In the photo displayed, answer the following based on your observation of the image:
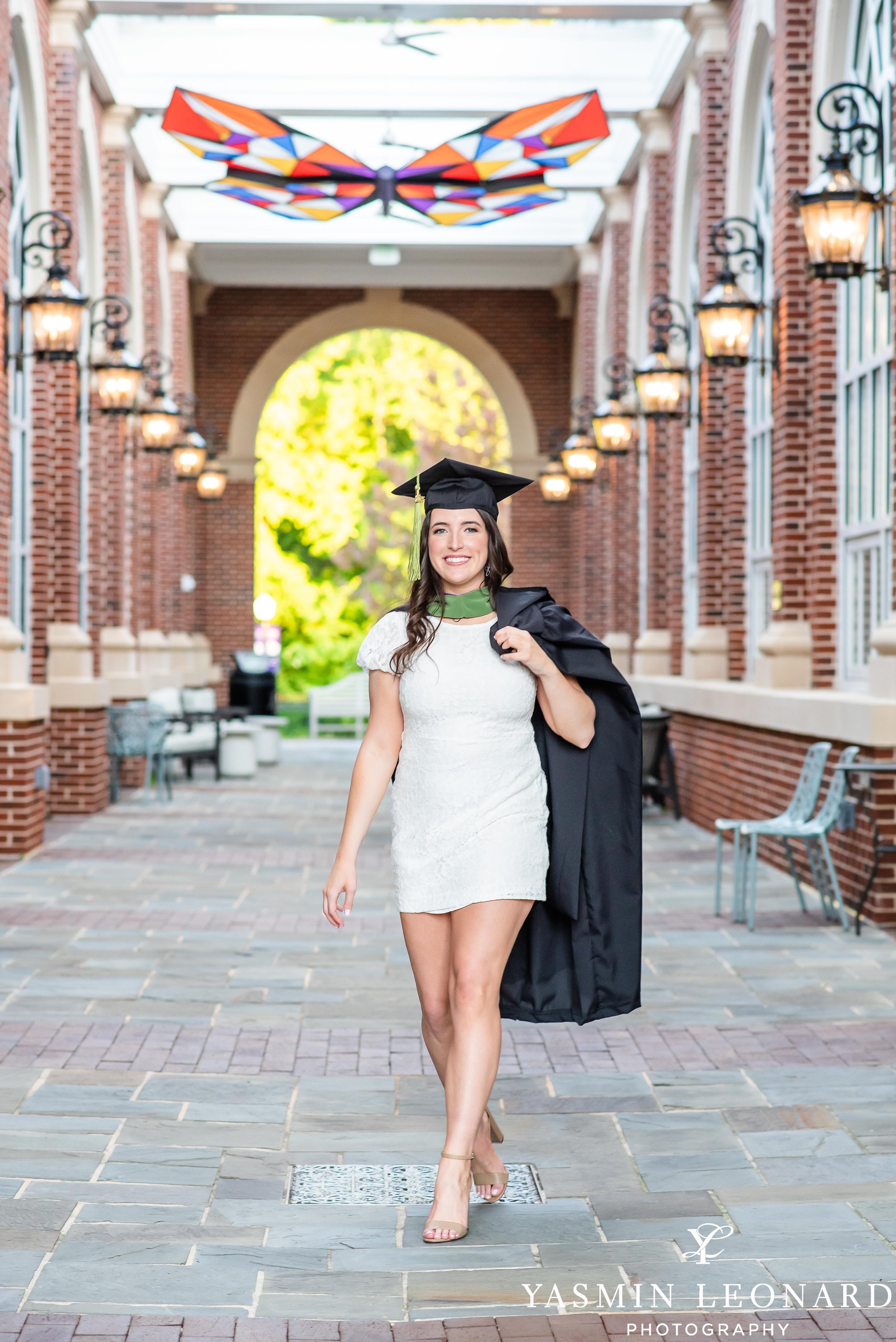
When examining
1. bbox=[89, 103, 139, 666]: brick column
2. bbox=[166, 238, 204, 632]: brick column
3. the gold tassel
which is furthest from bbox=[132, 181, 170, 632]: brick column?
the gold tassel

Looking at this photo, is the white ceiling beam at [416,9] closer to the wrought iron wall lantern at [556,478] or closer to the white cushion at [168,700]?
the white cushion at [168,700]

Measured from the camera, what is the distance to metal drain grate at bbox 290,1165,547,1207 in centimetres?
376

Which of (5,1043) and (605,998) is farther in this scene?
(5,1043)

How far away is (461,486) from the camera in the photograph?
3.57 m

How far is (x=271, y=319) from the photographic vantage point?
2239 cm

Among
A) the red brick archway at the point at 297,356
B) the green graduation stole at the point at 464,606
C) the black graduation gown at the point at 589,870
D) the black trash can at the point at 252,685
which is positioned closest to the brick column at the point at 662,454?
the red brick archway at the point at 297,356

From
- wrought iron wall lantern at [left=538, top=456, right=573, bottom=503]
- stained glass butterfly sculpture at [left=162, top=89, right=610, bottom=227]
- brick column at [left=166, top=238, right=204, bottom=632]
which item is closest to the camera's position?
stained glass butterfly sculpture at [left=162, top=89, right=610, bottom=227]

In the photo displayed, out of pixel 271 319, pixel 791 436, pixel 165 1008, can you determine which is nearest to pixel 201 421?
pixel 271 319

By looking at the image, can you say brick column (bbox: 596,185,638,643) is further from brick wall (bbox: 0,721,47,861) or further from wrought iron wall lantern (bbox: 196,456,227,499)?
brick wall (bbox: 0,721,47,861)

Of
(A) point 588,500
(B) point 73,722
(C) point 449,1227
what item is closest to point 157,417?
(B) point 73,722

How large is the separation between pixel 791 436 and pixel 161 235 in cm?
1095

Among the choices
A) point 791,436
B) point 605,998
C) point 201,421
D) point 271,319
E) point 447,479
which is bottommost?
point 605,998

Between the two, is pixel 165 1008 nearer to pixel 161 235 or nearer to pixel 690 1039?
pixel 690 1039

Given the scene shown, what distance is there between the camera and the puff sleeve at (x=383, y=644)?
11.5 ft
